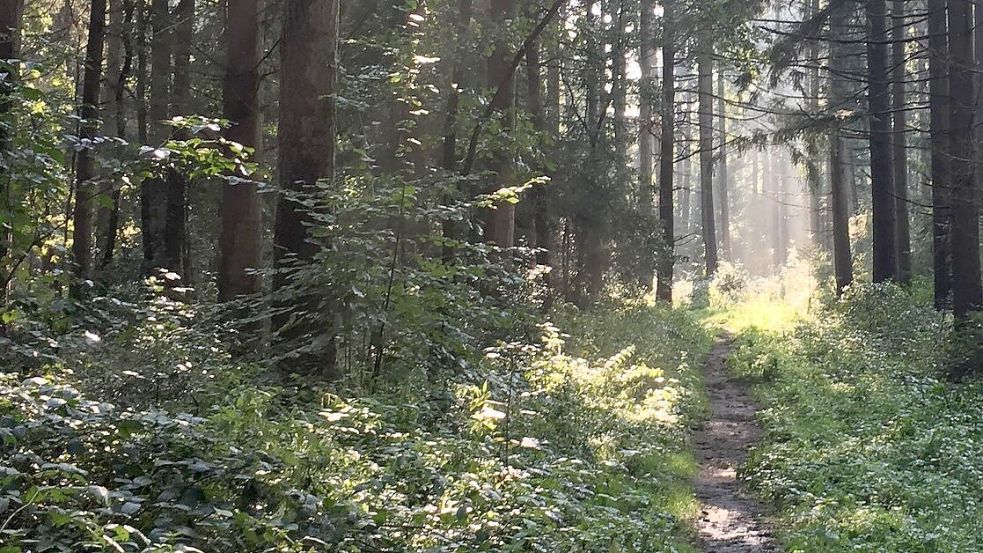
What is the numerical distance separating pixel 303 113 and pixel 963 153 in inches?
448

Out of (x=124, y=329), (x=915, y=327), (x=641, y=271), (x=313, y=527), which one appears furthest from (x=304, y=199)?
(x=641, y=271)

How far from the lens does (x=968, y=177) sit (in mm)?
13586

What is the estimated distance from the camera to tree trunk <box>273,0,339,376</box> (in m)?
7.67

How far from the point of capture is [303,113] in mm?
7688

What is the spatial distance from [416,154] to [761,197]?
88.5 meters

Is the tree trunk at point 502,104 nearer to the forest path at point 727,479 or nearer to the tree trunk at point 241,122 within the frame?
the tree trunk at point 241,122

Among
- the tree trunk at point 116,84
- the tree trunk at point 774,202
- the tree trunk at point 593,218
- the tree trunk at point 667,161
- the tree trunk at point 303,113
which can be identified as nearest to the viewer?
the tree trunk at point 303,113

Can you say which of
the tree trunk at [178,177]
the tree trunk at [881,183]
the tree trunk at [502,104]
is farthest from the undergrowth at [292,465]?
the tree trunk at [881,183]

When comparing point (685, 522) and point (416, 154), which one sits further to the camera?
point (416, 154)

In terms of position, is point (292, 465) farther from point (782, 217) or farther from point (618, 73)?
point (782, 217)

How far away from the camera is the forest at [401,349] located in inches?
167

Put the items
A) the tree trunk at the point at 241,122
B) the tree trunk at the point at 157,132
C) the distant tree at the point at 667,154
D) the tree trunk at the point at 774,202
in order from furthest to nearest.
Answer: the tree trunk at the point at 774,202 → the distant tree at the point at 667,154 → the tree trunk at the point at 157,132 → the tree trunk at the point at 241,122

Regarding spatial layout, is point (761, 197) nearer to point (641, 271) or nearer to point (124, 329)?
point (641, 271)

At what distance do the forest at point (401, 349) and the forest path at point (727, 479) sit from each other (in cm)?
6
